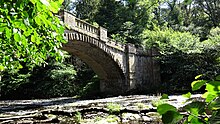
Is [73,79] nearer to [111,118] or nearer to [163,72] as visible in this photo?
[163,72]

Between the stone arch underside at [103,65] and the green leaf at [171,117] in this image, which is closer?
the green leaf at [171,117]

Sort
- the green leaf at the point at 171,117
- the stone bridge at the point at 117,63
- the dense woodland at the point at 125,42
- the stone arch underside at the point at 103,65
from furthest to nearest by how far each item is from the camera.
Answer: the dense woodland at the point at 125,42, the stone arch underside at the point at 103,65, the stone bridge at the point at 117,63, the green leaf at the point at 171,117

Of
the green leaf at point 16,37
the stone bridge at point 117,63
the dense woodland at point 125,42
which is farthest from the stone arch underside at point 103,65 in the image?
the green leaf at point 16,37

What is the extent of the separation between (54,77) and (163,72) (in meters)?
9.42

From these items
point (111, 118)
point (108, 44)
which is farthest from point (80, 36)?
point (111, 118)

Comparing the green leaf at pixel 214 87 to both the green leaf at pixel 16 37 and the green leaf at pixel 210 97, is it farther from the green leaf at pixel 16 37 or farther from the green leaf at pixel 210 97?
the green leaf at pixel 16 37

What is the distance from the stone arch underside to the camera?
54.6 feet

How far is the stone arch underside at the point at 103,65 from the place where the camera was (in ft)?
54.6

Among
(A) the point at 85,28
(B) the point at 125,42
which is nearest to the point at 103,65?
(B) the point at 125,42

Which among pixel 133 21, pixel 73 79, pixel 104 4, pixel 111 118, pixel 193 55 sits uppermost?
pixel 104 4

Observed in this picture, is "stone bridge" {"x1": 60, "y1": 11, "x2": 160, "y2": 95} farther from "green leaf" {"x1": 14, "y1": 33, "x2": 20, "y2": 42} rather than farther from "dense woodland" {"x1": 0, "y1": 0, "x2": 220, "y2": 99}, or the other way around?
"green leaf" {"x1": 14, "y1": 33, "x2": 20, "y2": 42}

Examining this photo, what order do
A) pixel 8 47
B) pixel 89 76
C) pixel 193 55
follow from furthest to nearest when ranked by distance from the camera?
1. pixel 89 76
2. pixel 193 55
3. pixel 8 47

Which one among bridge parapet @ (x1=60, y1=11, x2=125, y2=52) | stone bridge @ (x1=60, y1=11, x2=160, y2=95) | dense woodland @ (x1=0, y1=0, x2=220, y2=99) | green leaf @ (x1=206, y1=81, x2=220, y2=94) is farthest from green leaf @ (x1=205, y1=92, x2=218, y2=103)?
stone bridge @ (x1=60, y1=11, x2=160, y2=95)

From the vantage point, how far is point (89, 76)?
82.8 feet
